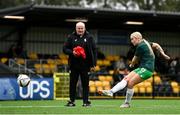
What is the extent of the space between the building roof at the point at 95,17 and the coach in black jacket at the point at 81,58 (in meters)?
13.6

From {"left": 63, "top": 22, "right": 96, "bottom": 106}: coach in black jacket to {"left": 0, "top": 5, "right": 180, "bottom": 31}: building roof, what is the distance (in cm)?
1364

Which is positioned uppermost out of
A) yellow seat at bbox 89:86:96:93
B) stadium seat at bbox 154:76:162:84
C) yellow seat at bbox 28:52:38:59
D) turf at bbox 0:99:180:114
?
turf at bbox 0:99:180:114

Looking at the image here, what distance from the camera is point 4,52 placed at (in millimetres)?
35156

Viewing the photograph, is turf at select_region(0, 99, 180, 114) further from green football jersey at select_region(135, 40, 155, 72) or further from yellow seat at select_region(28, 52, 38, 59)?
yellow seat at select_region(28, 52, 38, 59)

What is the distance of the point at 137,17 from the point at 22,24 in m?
6.47

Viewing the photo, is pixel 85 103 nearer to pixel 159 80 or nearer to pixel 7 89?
pixel 7 89

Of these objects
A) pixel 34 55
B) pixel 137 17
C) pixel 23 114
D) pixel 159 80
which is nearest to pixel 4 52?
pixel 34 55

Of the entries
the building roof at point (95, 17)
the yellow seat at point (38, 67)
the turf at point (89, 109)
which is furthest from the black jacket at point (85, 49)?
the yellow seat at point (38, 67)

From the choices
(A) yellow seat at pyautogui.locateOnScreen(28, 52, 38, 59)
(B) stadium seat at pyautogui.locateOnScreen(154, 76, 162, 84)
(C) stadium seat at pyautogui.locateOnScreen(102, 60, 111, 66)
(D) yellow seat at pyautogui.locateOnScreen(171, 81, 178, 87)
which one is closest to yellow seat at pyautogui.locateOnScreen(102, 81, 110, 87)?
(B) stadium seat at pyautogui.locateOnScreen(154, 76, 162, 84)

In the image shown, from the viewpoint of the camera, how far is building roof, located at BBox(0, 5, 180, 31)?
3103 centimetres

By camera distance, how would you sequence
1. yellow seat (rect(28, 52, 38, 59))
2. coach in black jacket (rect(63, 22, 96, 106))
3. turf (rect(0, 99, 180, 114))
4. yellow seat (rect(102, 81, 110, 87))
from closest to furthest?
turf (rect(0, 99, 180, 114)) → coach in black jacket (rect(63, 22, 96, 106)) → yellow seat (rect(102, 81, 110, 87)) → yellow seat (rect(28, 52, 38, 59))

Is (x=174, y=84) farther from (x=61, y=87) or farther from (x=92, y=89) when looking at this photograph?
(x=61, y=87)

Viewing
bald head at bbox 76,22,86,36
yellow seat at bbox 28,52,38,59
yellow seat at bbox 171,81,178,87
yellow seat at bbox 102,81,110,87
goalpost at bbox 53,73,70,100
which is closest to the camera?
bald head at bbox 76,22,86,36

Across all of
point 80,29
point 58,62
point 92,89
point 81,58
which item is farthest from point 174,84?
point 80,29
